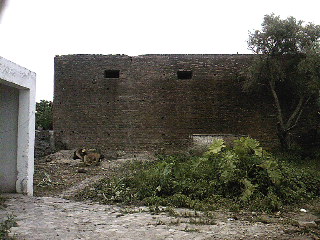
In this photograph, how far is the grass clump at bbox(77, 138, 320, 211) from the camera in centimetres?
691

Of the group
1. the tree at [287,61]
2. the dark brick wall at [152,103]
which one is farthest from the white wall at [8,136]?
the tree at [287,61]

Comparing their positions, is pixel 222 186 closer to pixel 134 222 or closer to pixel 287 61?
pixel 134 222

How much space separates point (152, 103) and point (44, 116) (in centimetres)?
602

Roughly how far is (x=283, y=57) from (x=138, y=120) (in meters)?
6.47

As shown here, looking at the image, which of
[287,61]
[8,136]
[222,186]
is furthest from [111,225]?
[287,61]

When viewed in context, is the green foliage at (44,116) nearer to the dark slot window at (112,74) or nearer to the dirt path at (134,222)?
the dark slot window at (112,74)

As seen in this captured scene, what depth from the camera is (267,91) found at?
14.6m

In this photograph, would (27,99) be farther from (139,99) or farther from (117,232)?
(139,99)

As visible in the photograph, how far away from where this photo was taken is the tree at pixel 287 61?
42.2 feet

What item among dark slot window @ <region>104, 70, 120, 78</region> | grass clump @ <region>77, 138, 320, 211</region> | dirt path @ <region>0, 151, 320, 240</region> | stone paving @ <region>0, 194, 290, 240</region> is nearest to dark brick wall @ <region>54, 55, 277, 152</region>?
dark slot window @ <region>104, 70, 120, 78</region>

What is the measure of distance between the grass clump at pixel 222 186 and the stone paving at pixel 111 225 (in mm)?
895

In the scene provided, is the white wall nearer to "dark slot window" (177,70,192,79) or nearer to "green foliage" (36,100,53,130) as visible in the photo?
"dark slot window" (177,70,192,79)

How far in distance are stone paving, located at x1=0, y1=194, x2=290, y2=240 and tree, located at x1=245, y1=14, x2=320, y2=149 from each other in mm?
8894

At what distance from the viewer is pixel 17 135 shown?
7414 millimetres
